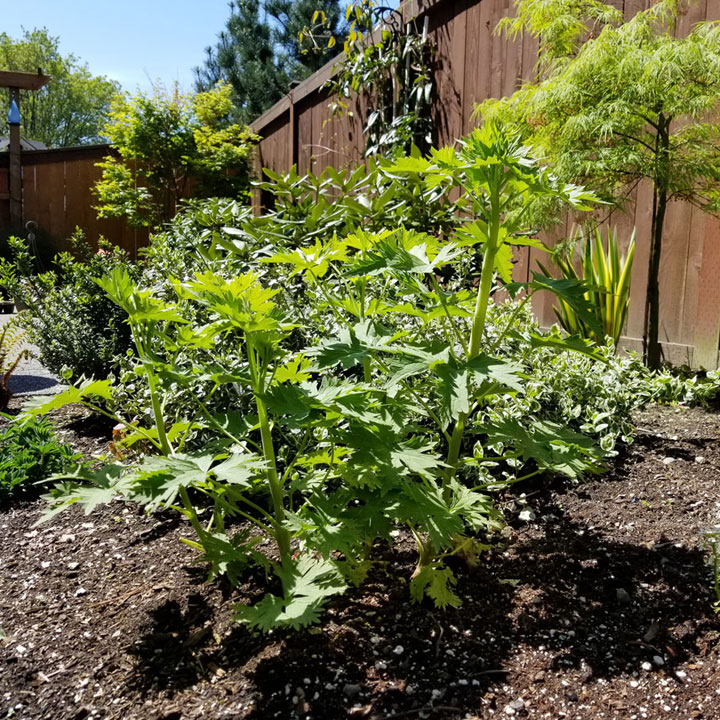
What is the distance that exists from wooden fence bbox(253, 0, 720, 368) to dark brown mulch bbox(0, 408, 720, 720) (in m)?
1.74

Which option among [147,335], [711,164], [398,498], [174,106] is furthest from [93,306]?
[174,106]

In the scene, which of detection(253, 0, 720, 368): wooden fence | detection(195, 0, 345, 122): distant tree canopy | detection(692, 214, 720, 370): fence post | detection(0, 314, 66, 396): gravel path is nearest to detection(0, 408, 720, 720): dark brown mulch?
detection(692, 214, 720, 370): fence post

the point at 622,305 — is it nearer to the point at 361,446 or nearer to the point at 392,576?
the point at 392,576

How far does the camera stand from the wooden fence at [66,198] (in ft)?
38.0

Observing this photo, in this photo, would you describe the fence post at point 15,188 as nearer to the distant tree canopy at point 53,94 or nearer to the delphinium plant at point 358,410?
the delphinium plant at point 358,410

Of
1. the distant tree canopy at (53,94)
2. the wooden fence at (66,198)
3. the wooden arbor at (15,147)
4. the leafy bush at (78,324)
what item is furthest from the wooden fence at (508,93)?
the distant tree canopy at (53,94)

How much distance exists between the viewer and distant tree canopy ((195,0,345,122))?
1477 cm

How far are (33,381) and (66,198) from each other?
310 inches

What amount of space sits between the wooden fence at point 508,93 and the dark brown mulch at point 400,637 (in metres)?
1.74

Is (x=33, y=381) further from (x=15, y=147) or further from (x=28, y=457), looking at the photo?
(x=15, y=147)

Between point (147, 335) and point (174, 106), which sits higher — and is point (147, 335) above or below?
below

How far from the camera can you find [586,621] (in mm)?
1560

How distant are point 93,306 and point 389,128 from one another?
10.4 ft

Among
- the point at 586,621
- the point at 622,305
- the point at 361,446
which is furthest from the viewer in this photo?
the point at 622,305
